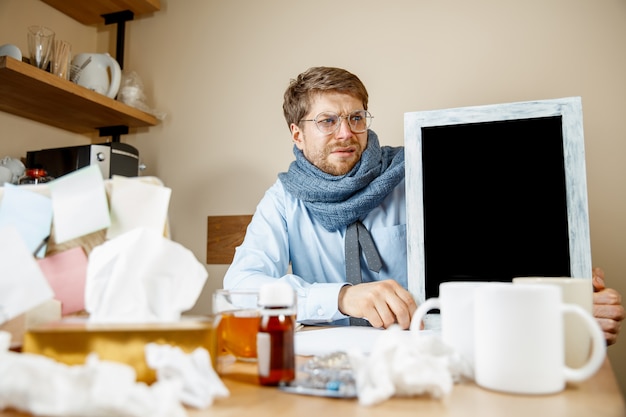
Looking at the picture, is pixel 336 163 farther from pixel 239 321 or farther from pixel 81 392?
pixel 81 392

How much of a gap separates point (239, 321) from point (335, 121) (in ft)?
3.21

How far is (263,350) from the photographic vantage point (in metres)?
0.46

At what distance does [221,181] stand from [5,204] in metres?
1.51

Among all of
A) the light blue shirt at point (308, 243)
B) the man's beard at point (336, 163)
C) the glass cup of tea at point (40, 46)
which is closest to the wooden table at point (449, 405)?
the light blue shirt at point (308, 243)

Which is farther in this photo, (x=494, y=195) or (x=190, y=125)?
(x=190, y=125)

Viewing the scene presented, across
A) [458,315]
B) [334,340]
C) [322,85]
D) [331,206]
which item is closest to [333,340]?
[334,340]

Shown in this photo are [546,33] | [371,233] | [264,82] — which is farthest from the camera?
[264,82]

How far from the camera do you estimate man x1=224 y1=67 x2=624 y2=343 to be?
126 centimetres

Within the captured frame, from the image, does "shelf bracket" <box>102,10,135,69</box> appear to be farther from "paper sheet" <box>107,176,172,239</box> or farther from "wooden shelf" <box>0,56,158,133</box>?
"paper sheet" <box>107,176,172,239</box>

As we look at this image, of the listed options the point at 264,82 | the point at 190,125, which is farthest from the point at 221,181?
the point at 264,82

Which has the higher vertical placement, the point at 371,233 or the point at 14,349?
the point at 371,233

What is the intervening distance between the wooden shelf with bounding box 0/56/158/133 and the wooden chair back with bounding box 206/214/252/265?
0.60 metres

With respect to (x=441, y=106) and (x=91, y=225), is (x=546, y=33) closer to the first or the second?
(x=441, y=106)

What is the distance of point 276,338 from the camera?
459 mm
